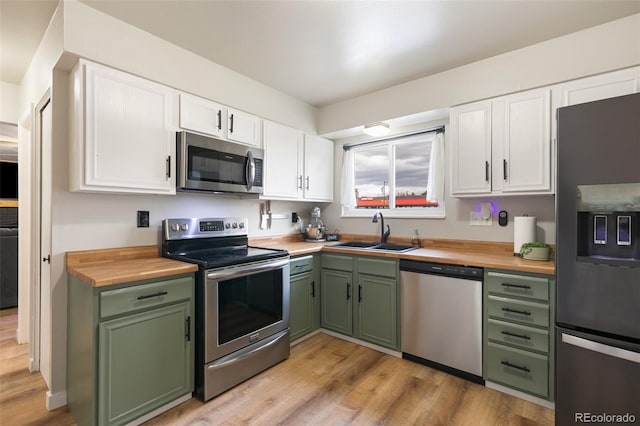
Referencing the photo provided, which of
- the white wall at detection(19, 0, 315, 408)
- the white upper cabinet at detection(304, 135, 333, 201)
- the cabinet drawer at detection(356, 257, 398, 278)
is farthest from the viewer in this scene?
the white upper cabinet at detection(304, 135, 333, 201)

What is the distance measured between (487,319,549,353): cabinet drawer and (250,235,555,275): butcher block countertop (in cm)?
38

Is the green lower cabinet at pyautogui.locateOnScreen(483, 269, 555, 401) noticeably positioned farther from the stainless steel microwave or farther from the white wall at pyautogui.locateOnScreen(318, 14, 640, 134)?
the stainless steel microwave

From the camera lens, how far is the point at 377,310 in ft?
8.71

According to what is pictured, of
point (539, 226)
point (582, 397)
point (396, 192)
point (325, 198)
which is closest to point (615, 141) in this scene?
point (539, 226)

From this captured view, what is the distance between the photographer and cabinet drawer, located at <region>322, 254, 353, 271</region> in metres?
2.83

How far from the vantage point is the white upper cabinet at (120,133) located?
1.79 m

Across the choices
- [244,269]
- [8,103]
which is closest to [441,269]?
[244,269]

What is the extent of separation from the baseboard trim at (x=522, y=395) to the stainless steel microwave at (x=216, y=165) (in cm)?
235

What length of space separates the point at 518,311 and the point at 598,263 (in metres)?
0.60

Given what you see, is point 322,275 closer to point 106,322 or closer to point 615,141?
point 106,322

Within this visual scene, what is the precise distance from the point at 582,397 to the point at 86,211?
3.12m

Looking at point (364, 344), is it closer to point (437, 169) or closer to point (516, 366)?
point (516, 366)

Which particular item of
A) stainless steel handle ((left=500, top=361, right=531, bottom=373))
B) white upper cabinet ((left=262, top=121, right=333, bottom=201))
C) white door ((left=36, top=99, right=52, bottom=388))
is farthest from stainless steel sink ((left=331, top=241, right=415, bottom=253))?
white door ((left=36, top=99, right=52, bottom=388))

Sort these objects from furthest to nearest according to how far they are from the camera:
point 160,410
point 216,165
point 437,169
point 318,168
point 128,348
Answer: point 318,168
point 437,169
point 216,165
point 160,410
point 128,348
